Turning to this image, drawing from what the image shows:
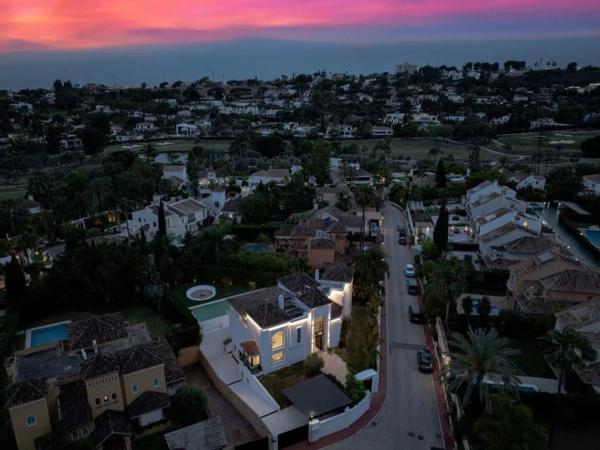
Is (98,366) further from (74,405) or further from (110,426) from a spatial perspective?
(110,426)

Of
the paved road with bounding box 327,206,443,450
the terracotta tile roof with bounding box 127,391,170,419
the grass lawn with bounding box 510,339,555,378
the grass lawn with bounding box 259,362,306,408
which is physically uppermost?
the terracotta tile roof with bounding box 127,391,170,419

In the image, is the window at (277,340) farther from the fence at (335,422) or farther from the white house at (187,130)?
the white house at (187,130)

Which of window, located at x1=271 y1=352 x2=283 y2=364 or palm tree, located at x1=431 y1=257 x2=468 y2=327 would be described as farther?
palm tree, located at x1=431 y1=257 x2=468 y2=327

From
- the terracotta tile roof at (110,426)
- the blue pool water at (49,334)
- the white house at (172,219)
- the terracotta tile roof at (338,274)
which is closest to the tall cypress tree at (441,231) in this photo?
the terracotta tile roof at (338,274)

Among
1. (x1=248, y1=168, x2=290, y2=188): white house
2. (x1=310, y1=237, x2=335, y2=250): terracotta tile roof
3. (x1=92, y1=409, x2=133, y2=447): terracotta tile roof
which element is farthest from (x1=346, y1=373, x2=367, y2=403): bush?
(x1=248, y1=168, x2=290, y2=188): white house

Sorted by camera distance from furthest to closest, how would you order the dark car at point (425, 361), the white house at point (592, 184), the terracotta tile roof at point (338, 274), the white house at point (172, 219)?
1. the white house at point (592, 184)
2. the white house at point (172, 219)
3. the terracotta tile roof at point (338, 274)
4. the dark car at point (425, 361)

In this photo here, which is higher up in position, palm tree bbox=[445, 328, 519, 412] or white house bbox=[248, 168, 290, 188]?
palm tree bbox=[445, 328, 519, 412]

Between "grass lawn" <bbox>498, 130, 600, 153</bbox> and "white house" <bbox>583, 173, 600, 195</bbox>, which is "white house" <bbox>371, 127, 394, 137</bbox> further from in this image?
"white house" <bbox>583, 173, 600, 195</bbox>
